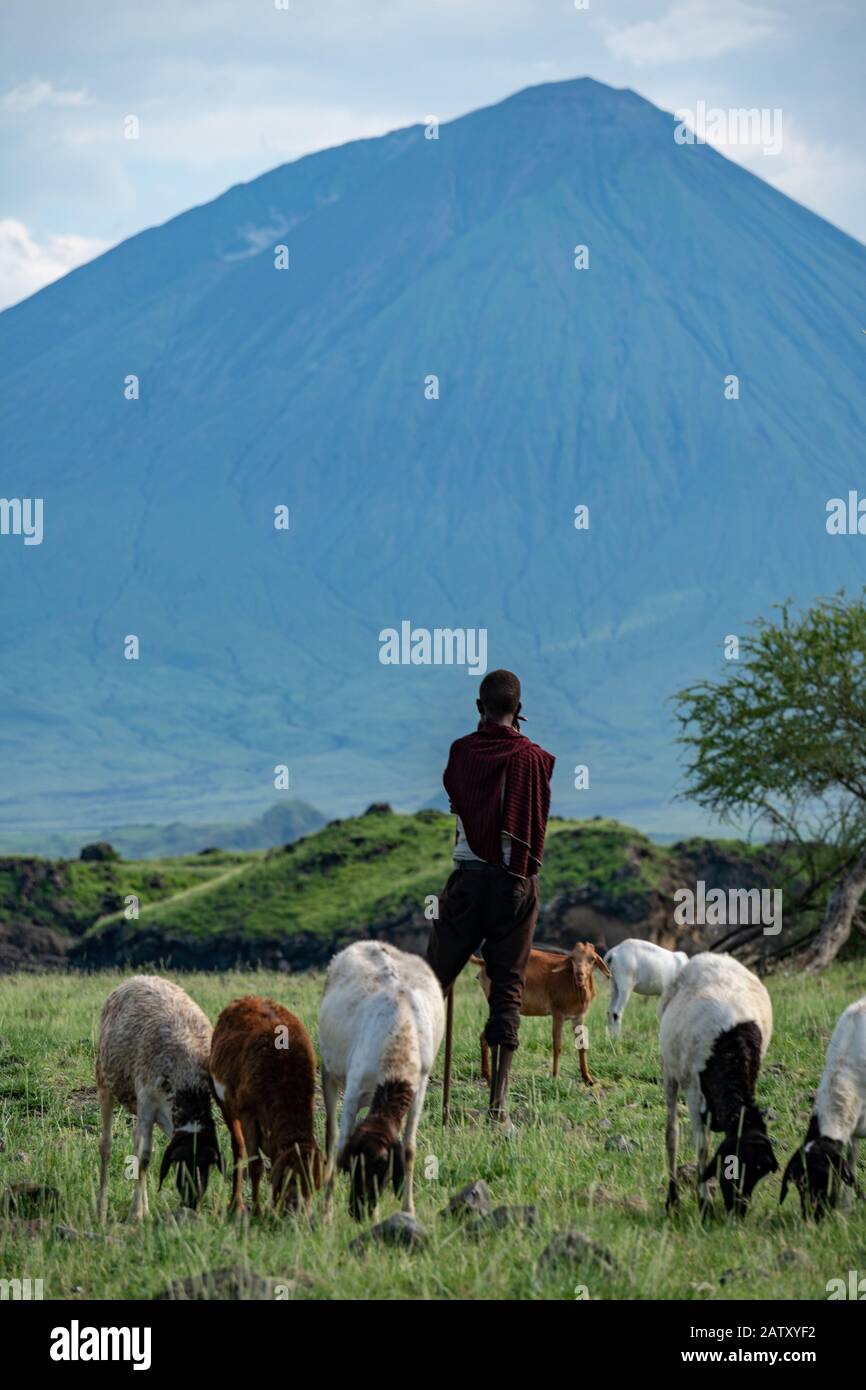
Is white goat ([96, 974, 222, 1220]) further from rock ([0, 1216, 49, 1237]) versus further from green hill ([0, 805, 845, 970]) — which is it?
green hill ([0, 805, 845, 970])

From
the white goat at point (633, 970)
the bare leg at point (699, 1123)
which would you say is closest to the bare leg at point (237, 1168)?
the bare leg at point (699, 1123)

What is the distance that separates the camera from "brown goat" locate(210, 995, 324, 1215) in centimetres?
858

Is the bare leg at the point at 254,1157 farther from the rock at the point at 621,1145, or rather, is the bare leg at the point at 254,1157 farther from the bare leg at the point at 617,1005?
the bare leg at the point at 617,1005

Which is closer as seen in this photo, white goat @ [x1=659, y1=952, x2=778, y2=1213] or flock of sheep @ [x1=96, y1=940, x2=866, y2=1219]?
flock of sheep @ [x1=96, y1=940, x2=866, y2=1219]

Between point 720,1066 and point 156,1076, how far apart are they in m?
3.17

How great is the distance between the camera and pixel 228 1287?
279 inches

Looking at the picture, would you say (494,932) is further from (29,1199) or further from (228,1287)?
(228,1287)

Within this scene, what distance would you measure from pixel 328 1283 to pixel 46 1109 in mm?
5447

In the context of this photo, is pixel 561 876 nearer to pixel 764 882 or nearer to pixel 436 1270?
pixel 764 882

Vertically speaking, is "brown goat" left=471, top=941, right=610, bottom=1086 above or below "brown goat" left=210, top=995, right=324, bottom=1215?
above

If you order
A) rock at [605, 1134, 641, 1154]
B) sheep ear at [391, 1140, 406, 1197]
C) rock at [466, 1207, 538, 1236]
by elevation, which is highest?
sheep ear at [391, 1140, 406, 1197]

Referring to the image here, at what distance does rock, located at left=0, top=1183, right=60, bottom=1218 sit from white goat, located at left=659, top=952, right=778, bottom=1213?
3.38 m

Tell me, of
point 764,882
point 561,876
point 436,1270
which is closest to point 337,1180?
point 436,1270

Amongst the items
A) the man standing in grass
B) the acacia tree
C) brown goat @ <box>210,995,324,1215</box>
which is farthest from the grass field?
the acacia tree
